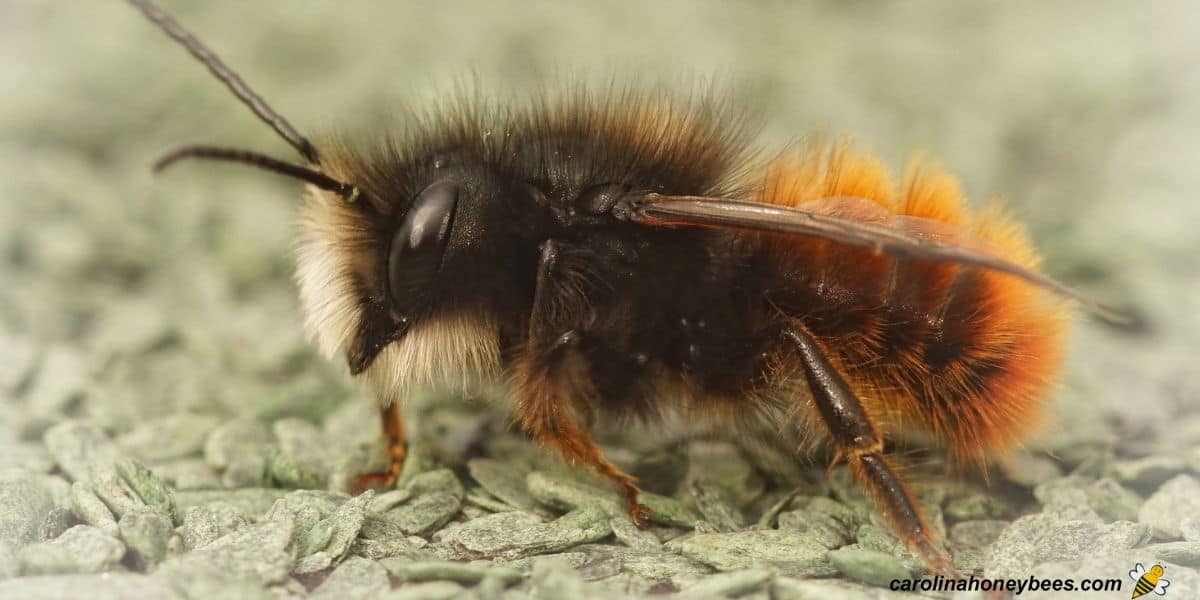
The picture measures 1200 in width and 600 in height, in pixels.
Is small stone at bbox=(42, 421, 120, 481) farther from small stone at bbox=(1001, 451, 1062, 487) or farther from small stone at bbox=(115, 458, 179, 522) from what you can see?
small stone at bbox=(1001, 451, 1062, 487)

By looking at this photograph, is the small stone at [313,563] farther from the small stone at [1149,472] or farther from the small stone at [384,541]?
the small stone at [1149,472]

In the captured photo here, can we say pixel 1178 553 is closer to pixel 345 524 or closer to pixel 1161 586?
pixel 1161 586

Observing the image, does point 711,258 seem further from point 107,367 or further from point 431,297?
point 107,367

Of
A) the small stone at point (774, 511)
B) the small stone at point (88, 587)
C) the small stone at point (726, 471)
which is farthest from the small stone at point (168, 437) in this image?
the small stone at point (774, 511)

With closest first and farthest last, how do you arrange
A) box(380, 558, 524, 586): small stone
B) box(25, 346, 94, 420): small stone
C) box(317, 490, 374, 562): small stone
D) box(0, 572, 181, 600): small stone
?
box(0, 572, 181, 600): small stone < box(380, 558, 524, 586): small stone < box(317, 490, 374, 562): small stone < box(25, 346, 94, 420): small stone

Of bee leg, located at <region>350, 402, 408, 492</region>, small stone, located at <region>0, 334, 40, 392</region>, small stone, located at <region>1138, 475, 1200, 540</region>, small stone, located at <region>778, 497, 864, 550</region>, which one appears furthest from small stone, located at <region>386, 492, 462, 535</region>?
small stone, located at <region>1138, 475, 1200, 540</region>
